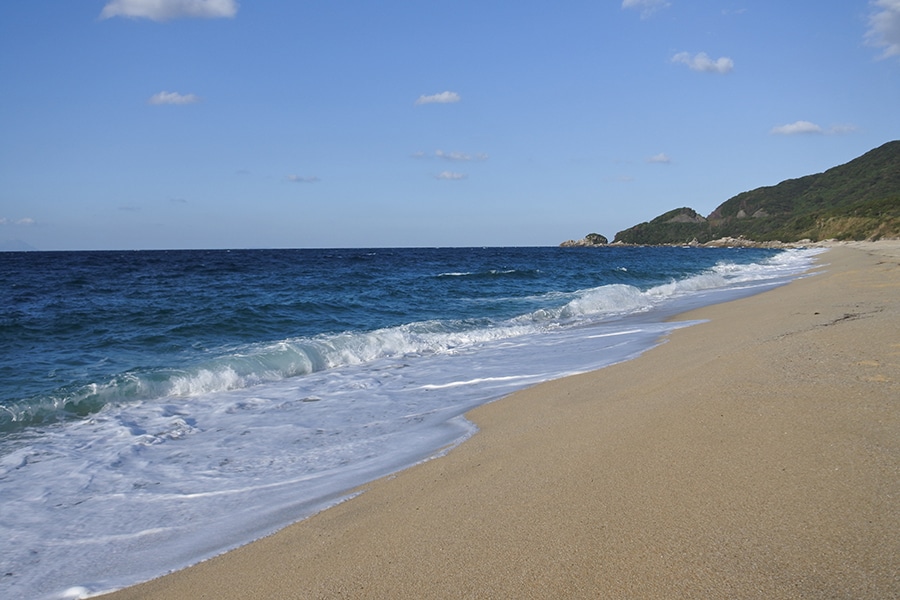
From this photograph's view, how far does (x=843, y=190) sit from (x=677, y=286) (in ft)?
403

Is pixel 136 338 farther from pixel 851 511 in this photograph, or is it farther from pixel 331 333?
pixel 851 511

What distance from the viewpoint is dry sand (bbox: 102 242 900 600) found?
2.40m

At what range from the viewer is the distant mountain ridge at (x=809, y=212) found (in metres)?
74.7

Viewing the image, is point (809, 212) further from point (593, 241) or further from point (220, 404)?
point (220, 404)

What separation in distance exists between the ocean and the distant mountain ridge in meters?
65.7

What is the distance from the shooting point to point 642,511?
294 centimetres

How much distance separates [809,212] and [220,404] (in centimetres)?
13170

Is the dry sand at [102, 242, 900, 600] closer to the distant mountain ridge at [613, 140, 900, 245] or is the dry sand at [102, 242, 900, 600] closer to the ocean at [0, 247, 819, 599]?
the ocean at [0, 247, 819, 599]

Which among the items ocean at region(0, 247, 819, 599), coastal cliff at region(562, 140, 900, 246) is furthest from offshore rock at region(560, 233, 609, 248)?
ocean at region(0, 247, 819, 599)

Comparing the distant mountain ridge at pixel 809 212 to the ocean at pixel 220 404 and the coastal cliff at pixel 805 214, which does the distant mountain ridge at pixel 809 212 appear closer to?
the coastal cliff at pixel 805 214

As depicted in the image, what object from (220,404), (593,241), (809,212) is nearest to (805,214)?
(809,212)

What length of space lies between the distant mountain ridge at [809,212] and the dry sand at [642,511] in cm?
7076

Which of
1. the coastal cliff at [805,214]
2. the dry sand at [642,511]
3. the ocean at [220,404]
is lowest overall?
the ocean at [220,404]

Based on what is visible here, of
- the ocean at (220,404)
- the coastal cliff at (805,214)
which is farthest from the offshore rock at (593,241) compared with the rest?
the ocean at (220,404)
